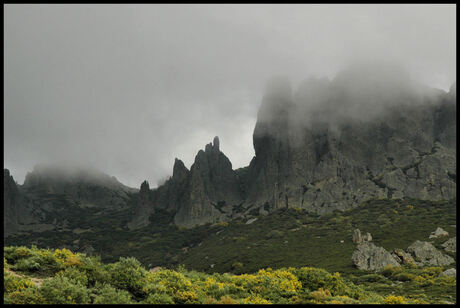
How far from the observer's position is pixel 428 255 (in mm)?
62156

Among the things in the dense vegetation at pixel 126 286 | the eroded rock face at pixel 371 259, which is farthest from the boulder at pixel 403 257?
the dense vegetation at pixel 126 286

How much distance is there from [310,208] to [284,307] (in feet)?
470

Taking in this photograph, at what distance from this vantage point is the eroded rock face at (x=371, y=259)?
58875mm

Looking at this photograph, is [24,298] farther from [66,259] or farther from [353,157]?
[353,157]

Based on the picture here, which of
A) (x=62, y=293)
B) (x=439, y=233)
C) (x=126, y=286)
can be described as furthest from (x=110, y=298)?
(x=439, y=233)

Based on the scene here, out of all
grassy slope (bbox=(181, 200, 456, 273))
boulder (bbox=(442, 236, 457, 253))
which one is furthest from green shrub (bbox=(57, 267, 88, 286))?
boulder (bbox=(442, 236, 457, 253))

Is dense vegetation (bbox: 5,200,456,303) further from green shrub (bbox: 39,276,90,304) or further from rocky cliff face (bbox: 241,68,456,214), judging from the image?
rocky cliff face (bbox: 241,68,456,214)

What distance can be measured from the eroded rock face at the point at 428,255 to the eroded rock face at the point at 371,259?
21.2 feet

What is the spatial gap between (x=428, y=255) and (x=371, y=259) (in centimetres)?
1338

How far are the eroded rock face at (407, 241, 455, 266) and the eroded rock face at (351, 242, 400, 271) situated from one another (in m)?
6.47

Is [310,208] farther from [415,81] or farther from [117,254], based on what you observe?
[415,81]

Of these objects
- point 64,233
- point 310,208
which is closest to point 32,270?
point 310,208

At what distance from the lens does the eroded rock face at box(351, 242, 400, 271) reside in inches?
2318

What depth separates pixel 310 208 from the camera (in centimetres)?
14888
